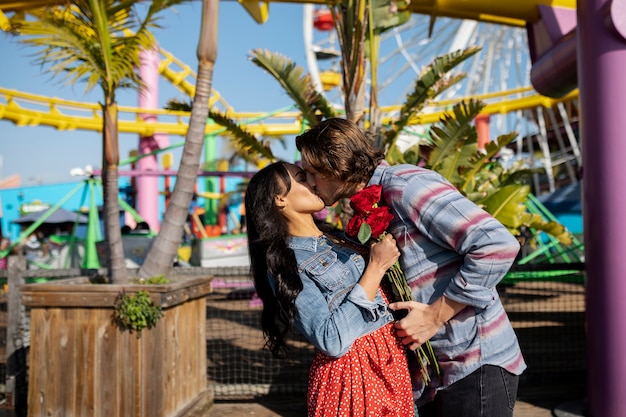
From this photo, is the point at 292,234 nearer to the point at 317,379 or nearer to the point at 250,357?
the point at 317,379

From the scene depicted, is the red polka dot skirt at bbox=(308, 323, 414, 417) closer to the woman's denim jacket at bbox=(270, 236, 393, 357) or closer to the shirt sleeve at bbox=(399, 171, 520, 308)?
the woman's denim jacket at bbox=(270, 236, 393, 357)

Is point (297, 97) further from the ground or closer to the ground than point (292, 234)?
further from the ground

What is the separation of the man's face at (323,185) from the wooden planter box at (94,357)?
81.6 inches

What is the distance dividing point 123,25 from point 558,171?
29.5 metres

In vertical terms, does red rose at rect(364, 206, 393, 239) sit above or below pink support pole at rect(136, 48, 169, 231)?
below

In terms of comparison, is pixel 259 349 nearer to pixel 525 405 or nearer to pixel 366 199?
pixel 525 405

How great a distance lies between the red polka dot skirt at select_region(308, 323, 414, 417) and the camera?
160 cm

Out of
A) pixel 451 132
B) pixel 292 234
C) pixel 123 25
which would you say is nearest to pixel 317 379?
pixel 292 234

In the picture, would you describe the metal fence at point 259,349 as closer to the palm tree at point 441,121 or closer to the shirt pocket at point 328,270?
the palm tree at point 441,121

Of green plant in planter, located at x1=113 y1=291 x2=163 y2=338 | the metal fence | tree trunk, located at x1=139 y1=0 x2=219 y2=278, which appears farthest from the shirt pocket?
the metal fence

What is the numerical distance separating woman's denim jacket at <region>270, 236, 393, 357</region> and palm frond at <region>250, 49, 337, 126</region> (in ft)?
12.3

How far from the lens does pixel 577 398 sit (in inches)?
173

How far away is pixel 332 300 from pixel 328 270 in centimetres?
8

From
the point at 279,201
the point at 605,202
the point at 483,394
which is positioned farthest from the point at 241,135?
the point at 483,394
